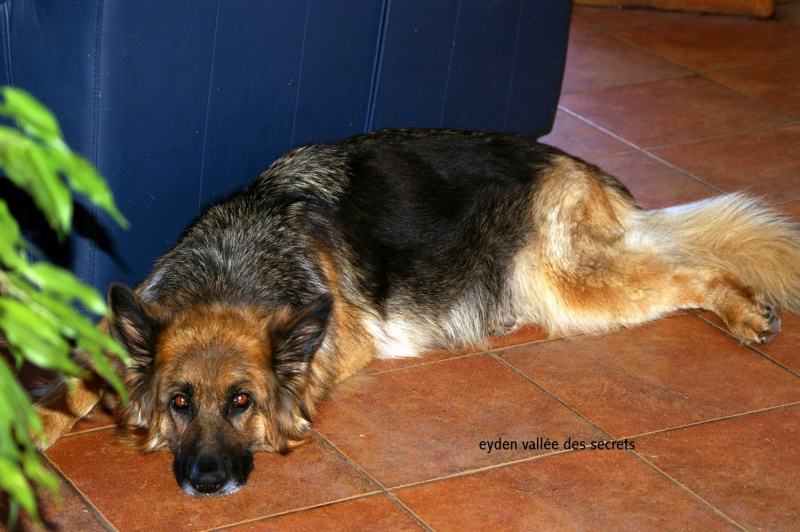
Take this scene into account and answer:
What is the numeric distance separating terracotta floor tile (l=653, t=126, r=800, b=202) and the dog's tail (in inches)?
39.8

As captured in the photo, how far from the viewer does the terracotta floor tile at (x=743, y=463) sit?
125 inches

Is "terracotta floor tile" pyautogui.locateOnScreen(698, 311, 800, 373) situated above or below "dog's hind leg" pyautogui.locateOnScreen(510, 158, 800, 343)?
below

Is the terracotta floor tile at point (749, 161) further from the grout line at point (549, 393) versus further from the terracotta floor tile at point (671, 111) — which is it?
the grout line at point (549, 393)

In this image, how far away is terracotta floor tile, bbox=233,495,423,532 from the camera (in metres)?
3.04

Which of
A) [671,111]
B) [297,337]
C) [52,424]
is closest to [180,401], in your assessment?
[297,337]

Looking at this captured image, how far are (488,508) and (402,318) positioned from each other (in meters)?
1.10

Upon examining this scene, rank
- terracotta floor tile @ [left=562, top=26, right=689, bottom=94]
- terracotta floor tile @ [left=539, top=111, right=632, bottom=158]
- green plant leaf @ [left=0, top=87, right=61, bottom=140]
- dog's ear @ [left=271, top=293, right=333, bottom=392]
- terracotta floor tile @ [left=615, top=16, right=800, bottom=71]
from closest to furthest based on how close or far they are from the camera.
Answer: green plant leaf @ [left=0, top=87, right=61, bottom=140]
dog's ear @ [left=271, top=293, right=333, bottom=392]
terracotta floor tile @ [left=539, top=111, right=632, bottom=158]
terracotta floor tile @ [left=562, top=26, right=689, bottom=94]
terracotta floor tile @ [left=615, top=16, right=800, bottom=71]

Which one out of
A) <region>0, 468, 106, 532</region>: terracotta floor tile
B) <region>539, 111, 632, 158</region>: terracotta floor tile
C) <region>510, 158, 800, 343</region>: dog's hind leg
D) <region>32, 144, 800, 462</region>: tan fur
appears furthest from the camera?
<region>539, 111, 632, 158</region>: terracotta floor tile

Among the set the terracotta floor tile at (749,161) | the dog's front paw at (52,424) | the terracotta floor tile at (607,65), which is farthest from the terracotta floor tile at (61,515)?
the terracotta floor tile at (607,65)

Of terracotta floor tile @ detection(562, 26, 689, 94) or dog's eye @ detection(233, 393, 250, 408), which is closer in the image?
dog's eye @ detection(233, 393, 250, 408)

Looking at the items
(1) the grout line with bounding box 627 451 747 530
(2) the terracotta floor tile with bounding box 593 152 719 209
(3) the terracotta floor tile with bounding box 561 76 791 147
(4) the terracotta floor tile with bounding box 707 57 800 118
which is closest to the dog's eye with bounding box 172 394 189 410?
(1) the grout line with bounding box 627 451 747 530

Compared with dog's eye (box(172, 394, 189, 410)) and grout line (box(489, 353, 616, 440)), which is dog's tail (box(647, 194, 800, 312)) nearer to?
grout line (box(489, 353, 616, 440))

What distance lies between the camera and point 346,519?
3.08 meters

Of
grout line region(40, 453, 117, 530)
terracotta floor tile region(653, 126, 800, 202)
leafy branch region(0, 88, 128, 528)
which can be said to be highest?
leafy branch region(0, 88, 128, 528)
